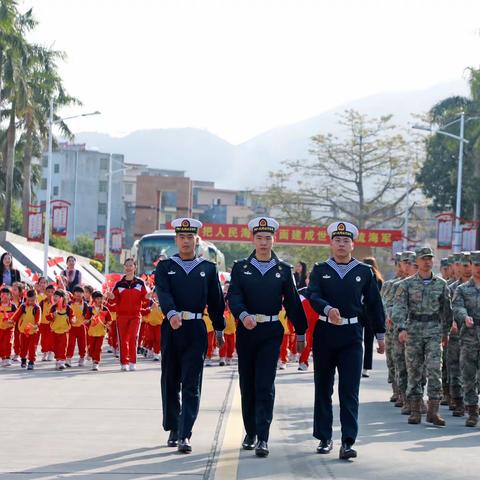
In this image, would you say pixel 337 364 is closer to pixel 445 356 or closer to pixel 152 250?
pixel 445 356

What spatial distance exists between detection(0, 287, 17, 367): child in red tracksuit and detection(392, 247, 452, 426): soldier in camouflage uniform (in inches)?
402

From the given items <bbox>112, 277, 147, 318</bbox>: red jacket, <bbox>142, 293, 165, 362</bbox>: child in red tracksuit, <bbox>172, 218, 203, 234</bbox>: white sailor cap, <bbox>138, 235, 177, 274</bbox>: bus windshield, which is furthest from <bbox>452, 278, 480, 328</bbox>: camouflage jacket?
<bbox>138, 235, 177, 274</bbox>: bus windshield

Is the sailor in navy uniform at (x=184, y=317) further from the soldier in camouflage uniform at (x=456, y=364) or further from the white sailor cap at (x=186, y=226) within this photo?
the soldier in camouflage uniform at (x=456, y=364)

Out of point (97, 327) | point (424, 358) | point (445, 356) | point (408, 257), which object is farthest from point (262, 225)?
point (97, 327)

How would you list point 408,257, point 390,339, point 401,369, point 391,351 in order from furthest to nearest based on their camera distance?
1. point 391,351
2. point 390,339
3. point 408,257
4. point 401,369

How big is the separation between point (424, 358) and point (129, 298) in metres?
7.87

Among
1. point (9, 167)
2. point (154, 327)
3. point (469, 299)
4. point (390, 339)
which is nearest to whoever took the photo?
point (469, 299)

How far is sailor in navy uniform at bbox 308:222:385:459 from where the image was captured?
1121cm

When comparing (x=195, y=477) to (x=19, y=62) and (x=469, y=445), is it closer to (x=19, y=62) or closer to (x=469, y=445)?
(x=469, y=445)

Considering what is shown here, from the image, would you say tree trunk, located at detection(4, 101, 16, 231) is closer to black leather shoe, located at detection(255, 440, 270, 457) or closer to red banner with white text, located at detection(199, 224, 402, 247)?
red banner with white text, located at detection(199, 224, 402, 247)

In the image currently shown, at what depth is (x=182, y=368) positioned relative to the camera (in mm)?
11352

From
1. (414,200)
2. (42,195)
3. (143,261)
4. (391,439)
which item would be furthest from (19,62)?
(42,195)

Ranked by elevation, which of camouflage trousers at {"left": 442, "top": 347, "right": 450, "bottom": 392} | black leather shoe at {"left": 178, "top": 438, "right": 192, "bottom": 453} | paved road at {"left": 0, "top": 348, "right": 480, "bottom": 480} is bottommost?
paved road at {"left": 0, "top": 348, "right": 480, "bottom": 480}

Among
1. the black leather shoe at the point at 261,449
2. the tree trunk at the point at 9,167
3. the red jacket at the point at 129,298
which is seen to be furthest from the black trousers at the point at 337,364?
the tree trunk at the point at 9,167
